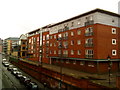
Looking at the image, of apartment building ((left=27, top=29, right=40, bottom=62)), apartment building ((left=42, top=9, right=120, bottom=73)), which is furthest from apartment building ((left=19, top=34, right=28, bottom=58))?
apartment building ((left=42, top=9, right=120, bottom=73))

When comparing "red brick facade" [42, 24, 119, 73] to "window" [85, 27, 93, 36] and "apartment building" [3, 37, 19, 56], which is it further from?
"apartment building" [3, 37, 19, 56]

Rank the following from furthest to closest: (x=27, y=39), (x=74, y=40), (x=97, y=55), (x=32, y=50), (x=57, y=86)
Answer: (x=27, y=39), (x=32, y=50), (x=74, y=40), (x=97, y=55), (x=57, y=86)

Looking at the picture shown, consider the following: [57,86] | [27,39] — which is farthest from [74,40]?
[27,39]

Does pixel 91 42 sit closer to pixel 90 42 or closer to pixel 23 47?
pixel 90 42

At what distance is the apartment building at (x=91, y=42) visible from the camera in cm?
2550

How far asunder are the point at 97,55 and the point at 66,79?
956 cm

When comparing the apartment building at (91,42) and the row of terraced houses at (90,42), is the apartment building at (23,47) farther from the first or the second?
the apartment building at (91,42)

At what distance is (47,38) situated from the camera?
149ft

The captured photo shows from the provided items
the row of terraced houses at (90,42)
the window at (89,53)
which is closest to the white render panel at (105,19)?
the row of terraced houses at (90,42)

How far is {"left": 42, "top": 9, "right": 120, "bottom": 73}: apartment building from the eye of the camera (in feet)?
83.7

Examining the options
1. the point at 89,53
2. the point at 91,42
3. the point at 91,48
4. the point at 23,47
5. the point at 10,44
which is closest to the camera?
the point at 91,48

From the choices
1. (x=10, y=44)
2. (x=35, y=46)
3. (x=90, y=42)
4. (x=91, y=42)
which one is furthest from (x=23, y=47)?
(x=10, y=44)

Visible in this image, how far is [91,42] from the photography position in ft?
87.2

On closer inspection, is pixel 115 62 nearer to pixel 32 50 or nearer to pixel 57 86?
pixel 57 86
